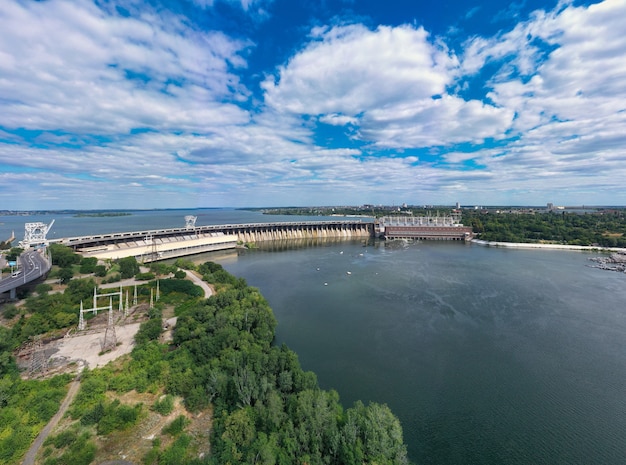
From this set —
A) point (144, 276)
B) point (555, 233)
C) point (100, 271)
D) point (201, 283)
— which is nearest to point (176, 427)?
point (201, 283)

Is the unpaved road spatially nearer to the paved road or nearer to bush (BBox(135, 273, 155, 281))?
the paved road

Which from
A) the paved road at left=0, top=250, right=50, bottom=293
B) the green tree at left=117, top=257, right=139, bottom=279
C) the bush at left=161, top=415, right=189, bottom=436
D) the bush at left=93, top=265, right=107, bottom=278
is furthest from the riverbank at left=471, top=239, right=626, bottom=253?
the paved road at left=0, top=250, right=50, bottom=293

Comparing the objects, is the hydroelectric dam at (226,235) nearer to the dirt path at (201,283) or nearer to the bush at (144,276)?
the bush at (144,276)

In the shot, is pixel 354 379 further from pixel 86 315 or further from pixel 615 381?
pixel 86 315

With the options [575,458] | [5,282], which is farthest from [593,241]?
[5,282]

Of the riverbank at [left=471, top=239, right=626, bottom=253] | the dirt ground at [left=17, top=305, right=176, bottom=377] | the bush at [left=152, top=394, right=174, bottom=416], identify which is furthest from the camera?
the riverbank at [left=471, top=239, right=626, bottom=253]
